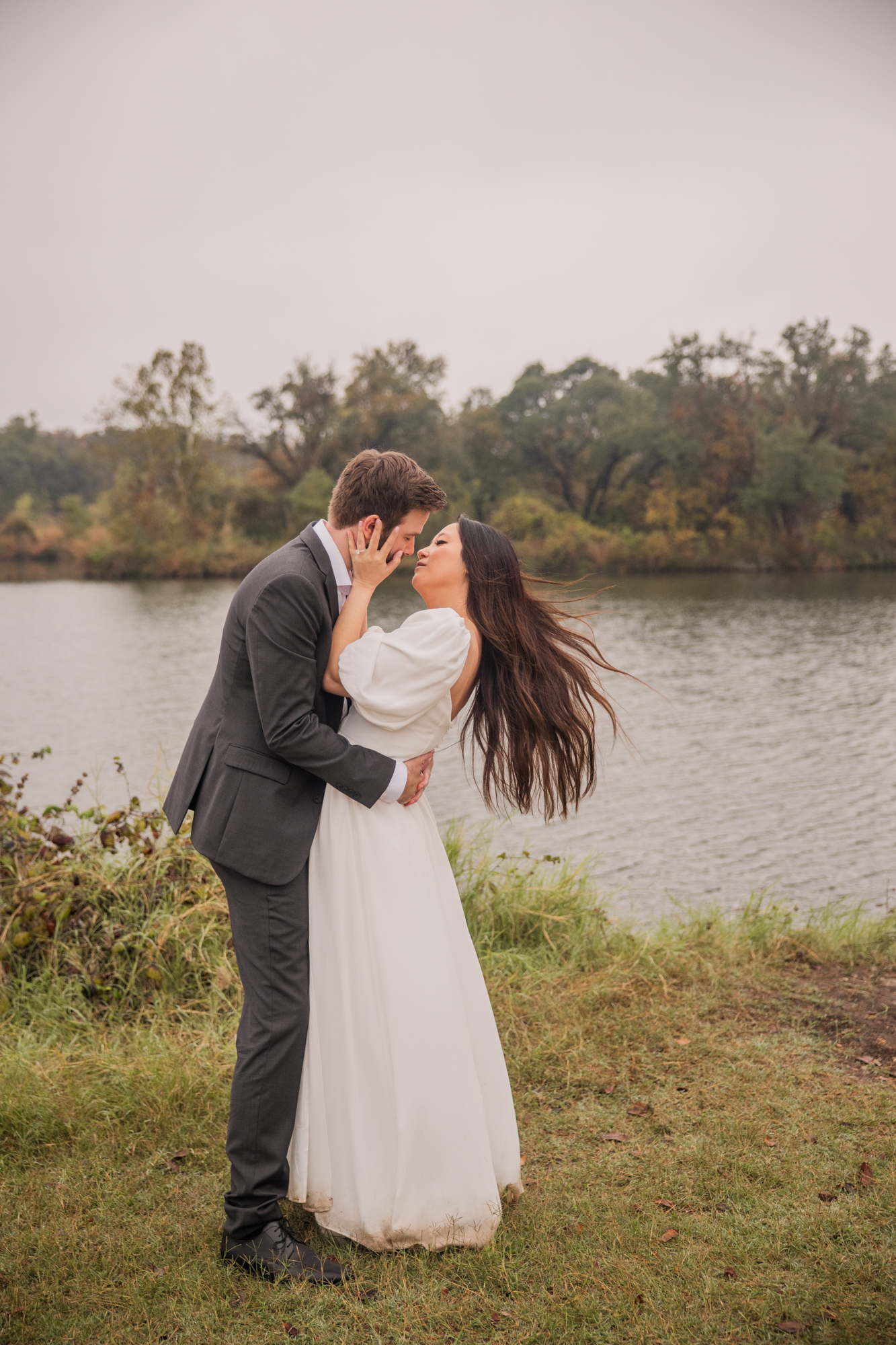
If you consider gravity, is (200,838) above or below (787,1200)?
above

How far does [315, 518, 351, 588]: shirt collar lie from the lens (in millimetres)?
2822

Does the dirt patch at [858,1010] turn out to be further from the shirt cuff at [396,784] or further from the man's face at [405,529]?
the man's face at [405,529]

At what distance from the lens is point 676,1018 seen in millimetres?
4723

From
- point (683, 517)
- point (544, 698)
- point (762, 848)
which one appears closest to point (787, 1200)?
point (544, 698)

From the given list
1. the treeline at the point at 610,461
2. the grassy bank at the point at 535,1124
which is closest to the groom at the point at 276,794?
the grassy bank at the point at 535,1124

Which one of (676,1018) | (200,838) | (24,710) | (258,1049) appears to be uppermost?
(200,838)

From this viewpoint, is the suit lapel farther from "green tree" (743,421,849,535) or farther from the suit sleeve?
"green tree" (743,421,849,535)

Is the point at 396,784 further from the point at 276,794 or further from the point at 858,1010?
the point at 858,1010

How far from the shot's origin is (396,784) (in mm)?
2811

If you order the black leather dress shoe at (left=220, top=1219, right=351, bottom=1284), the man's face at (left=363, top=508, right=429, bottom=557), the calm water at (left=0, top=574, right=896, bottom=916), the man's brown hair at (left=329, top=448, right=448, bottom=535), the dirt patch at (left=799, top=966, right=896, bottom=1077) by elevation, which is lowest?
the calm water at (left=0, top=574, right=896, bottom=916)

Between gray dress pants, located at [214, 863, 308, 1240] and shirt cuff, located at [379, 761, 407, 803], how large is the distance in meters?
0.36

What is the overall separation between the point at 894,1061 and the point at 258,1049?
3.06 metres

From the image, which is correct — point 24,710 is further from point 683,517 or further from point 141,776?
point 683,517

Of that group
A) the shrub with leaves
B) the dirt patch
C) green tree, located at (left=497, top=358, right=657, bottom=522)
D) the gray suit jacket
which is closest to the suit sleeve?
the gray suit jacket
